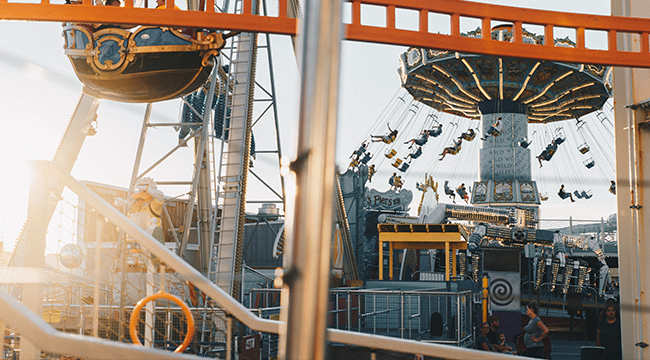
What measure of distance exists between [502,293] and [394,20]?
34.4 ft

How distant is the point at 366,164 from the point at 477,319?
15.1 meters

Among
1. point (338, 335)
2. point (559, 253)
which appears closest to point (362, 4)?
point (338, 335)

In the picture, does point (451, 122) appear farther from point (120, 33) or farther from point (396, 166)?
point (120, 33)

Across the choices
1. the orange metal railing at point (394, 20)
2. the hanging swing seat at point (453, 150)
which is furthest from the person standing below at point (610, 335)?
the hanging swing seat at point (453, 150)

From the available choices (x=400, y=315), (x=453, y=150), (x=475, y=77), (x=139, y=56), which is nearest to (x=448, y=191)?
(x=453, y=150)

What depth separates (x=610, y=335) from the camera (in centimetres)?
744

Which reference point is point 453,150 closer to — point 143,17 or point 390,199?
point 390,199

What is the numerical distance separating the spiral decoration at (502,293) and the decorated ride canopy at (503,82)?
42.9ft

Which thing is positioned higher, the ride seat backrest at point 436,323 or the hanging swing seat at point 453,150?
the hanging swing seat at point 453,150

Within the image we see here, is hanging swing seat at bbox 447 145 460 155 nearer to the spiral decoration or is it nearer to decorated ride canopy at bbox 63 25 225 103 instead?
the spiral decoration

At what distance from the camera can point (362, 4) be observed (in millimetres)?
4062

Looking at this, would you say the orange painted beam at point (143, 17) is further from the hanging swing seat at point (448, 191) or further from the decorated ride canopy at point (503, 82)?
the hanging swing seat at point (448, 191)

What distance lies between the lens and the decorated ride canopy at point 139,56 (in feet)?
19.9

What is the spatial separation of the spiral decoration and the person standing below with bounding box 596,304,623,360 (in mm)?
5755
